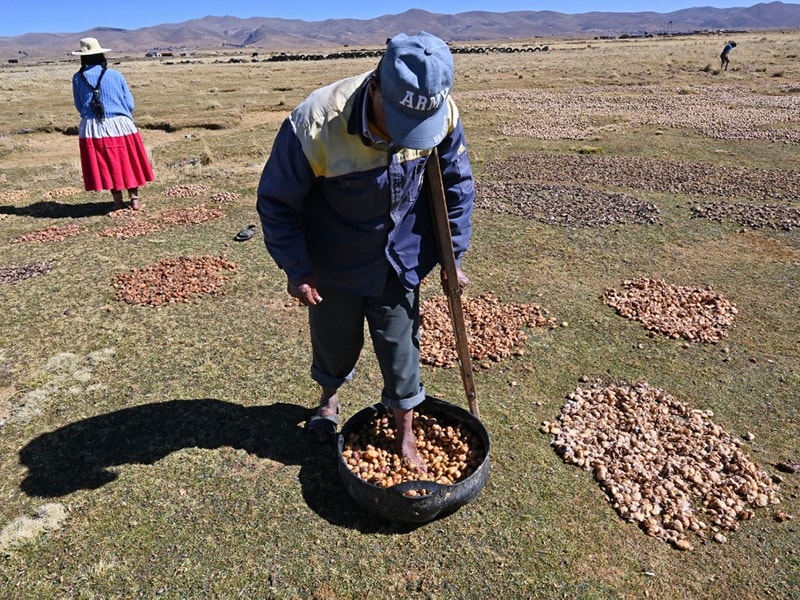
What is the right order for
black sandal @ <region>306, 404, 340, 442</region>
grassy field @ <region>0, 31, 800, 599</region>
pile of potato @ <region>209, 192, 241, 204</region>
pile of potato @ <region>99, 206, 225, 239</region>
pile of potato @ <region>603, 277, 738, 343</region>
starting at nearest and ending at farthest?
grassy field @ <region>0, 31, 800, 599</region>
black sandal @ <region>306, 404, 340, 442</region>
pile of potato @ <region>603, 277, 738, 343</region>
pile of potato @ <region>99, 206, 225, 239</region>
pile of potato @ <region>209, 192, 241, 204</region>

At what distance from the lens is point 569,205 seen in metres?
8.68

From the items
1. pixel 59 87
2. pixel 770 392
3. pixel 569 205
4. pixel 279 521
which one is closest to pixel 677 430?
pixel 770 392

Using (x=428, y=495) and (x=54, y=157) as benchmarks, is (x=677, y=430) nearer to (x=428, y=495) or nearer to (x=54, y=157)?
(x=428, y=495)

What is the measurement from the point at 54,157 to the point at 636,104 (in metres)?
18.0

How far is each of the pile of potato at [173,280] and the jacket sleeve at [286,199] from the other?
3364 mm

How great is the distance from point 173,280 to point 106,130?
334 centimetres

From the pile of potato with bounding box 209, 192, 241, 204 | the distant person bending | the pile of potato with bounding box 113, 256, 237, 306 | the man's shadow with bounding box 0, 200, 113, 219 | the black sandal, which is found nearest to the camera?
the black sandal

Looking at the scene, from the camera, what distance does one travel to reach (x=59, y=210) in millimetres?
8883

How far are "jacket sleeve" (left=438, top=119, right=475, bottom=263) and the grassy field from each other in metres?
1.49

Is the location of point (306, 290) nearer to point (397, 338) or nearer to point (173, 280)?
point (397, 338)

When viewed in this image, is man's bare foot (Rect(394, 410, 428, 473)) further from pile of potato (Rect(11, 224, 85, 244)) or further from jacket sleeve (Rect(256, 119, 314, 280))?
pile of potato (Rect(11, 224, 85, 244))

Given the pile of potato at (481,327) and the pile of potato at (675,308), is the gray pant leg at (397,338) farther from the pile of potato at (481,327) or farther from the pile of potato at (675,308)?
the pile of potato at (675,308)

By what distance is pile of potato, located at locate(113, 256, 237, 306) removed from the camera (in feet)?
18.9

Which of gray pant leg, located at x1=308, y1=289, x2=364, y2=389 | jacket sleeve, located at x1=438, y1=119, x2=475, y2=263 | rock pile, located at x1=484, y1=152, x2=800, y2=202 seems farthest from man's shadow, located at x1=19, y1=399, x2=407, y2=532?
rock pile, located at x1=484, y1=152, x2=800, y2=202
